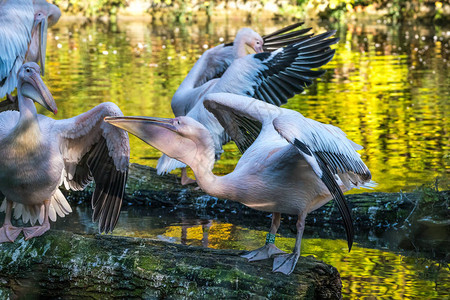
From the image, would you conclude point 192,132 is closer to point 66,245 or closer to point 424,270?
point 66,245

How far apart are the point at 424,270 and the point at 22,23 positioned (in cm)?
383

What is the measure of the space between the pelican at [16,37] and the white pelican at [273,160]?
2344 mm

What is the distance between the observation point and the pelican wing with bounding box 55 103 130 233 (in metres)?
4.43

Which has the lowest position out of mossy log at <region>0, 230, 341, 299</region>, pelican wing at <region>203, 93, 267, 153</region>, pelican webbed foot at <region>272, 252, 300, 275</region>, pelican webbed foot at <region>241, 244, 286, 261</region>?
mossy log at <region>0, 230, 341, 299</region>

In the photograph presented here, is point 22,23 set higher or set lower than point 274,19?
higher

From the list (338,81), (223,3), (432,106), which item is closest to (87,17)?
(223,3)

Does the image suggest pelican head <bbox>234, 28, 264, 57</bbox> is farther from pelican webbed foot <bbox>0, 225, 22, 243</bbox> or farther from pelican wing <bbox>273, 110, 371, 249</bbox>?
pelican webbed foot <bbox>0, 225, 22, 243</bbox>

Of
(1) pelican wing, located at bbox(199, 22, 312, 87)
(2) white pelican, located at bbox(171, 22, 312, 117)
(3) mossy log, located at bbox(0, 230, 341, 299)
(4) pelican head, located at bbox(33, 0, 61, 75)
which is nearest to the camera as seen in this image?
(3) mossy log, located at bbox(0, 230, 341, 299)

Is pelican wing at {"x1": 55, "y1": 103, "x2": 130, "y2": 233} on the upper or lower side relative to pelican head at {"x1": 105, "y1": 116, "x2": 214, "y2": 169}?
lower

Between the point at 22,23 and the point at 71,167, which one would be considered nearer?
the point at 71,167

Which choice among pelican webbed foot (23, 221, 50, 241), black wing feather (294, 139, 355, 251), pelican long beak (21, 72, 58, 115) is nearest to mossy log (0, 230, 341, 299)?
pelican webbed foot (23, 221, 50, 241)

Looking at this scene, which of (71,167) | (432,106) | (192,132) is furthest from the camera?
(432,106)

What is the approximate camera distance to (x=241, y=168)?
3.86 metres

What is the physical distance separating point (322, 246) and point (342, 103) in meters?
5.56
